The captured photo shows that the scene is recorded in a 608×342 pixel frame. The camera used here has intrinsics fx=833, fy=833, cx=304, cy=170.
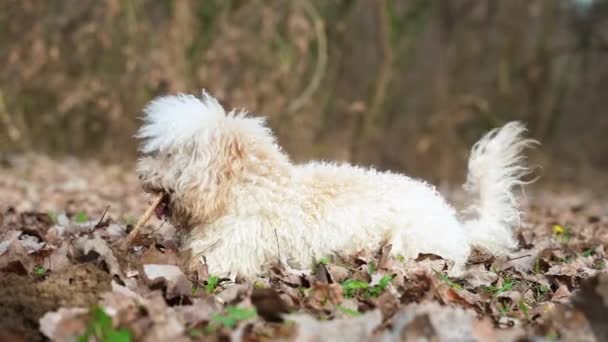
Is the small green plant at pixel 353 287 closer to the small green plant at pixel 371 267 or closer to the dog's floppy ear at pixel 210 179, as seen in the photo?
the small green plant at pixel 371 267

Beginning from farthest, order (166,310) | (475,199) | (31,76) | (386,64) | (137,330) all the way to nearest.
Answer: (31,76), (386,64), (475,199), (166,310), (137,330)

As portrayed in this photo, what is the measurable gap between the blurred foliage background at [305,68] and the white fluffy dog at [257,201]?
7.82m

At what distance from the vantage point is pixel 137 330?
3.27 metres

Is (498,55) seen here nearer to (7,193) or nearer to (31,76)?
(31,76)

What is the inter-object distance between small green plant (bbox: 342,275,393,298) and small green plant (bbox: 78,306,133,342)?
1288 mm

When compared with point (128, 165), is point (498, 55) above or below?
above

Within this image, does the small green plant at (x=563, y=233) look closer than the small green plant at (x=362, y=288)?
No

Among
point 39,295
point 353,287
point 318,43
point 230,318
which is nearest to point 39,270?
point 39,295

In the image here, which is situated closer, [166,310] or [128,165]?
[166,310]

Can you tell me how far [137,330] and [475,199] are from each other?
11.6 feet

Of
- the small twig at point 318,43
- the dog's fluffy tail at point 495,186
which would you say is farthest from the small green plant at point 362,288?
the small twig at point 318,43

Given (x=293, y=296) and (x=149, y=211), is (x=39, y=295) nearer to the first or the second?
(x=293, y=296)

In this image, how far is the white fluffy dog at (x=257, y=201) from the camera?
503 centimetres

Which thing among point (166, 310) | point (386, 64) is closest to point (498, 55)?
point (386, 64)
